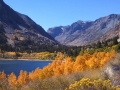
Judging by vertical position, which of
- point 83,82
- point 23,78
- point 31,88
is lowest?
point 23,78

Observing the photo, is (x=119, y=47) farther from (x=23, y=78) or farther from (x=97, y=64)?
(x=23, y=78)

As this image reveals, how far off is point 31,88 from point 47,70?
4431 cm

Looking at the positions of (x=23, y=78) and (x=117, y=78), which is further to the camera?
(x=23, y=78)

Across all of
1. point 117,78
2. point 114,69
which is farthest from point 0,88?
point 114,69

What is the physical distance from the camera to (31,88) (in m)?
18.1

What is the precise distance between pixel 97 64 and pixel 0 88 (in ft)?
134

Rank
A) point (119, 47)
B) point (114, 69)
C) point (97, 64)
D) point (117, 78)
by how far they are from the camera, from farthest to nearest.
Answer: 1. point (119, 47)
2. point (97, 64)
3. point (114, 69)
4. point (117, 78)

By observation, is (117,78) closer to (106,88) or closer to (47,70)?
(106,88)

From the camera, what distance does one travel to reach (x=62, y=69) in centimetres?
6209

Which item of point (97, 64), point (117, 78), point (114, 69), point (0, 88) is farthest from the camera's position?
point (97, 64)

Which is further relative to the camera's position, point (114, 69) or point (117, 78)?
point (114, 69)

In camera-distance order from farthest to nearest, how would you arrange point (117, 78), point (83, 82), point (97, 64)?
point (97, 64), point (117, 78), point (83, 82)

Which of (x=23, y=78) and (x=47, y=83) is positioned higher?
(x=47, y=83)

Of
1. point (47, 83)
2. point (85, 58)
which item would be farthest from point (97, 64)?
point (47, 83)
